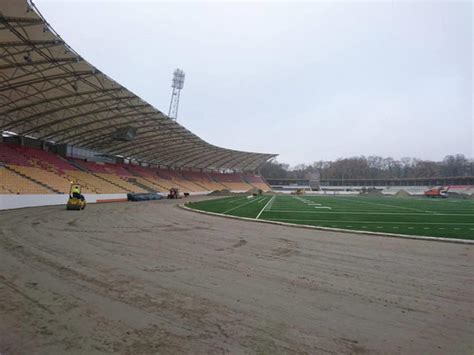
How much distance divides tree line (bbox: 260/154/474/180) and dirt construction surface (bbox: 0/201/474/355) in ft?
383

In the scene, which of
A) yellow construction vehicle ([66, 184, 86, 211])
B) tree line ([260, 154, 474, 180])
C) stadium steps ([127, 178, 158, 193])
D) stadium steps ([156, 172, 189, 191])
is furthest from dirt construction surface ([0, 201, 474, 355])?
tree line ([260, 154, 474, 180])

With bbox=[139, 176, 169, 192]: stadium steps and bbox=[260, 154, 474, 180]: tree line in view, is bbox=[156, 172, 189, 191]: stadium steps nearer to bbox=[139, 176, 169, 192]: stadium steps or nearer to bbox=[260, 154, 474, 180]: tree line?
bbox=[139, 176, 169, 192]: stadium steps

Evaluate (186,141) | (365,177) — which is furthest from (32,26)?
(365,177)

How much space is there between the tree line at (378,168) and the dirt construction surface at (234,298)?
383ft

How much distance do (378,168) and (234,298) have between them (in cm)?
15650

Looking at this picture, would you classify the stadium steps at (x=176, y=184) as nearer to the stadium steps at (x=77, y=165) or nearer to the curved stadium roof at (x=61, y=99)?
the curved stadium roof at (x=61, y=99)

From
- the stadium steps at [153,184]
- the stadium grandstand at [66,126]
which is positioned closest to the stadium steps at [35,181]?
the stadium grandstand at [66,126]

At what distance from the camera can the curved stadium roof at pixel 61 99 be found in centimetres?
1555

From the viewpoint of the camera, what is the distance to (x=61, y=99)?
26562mm

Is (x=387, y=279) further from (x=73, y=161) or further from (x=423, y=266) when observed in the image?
(x=73, y=161)

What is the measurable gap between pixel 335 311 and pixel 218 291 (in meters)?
1.99

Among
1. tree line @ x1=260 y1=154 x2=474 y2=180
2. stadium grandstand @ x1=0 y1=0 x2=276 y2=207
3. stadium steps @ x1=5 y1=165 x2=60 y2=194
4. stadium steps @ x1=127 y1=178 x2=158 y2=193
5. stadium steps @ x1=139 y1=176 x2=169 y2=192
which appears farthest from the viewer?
tree line @ x1=260 y1=154 x2=474 y2=180

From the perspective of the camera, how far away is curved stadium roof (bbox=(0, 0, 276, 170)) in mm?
15547

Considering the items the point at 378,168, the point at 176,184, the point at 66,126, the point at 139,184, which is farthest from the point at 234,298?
the point at 378,168
